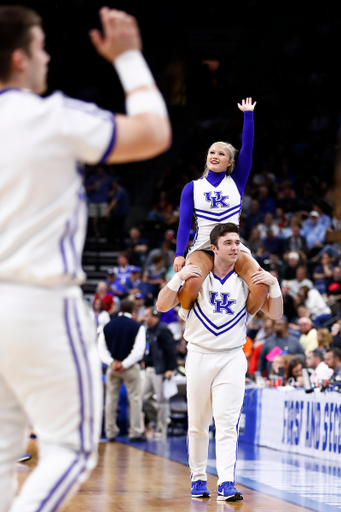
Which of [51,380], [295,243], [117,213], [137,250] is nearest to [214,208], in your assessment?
[51,380]

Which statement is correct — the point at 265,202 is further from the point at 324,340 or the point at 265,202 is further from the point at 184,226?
the point at 184,226

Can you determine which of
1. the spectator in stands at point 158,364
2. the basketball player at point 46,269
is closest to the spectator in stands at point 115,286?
the spectator in stands at point 158,364

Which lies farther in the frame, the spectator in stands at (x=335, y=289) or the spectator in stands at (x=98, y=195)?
the spectator in stands at (x=98, y=195)

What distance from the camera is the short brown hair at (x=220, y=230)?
19.1ft

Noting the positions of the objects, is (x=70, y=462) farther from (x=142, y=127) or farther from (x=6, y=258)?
(x=142, y=127)

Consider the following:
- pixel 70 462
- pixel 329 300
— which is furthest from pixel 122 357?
pixel 70 462

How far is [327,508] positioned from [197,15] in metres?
20.1

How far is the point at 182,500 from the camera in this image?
5770mm

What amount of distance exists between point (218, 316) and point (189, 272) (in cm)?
42

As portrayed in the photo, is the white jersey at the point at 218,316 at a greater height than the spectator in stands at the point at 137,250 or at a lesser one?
lesser

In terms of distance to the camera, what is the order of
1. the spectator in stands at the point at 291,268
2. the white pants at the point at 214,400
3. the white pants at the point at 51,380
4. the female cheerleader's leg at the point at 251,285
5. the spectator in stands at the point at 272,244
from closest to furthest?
the white pants at the point at 51,380 → the white pants at the point at 214,400 → the female cheerleader's leg at the point at 251,285 → the spectator in stands at the point at 291,268 → the spectator in stands at the point at 272,244

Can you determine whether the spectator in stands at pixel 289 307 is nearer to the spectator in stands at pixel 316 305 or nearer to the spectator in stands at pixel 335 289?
the spectator in stands at pixel 316 305

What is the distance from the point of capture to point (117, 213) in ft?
61.0

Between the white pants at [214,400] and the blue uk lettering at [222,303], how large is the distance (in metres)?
0.33
